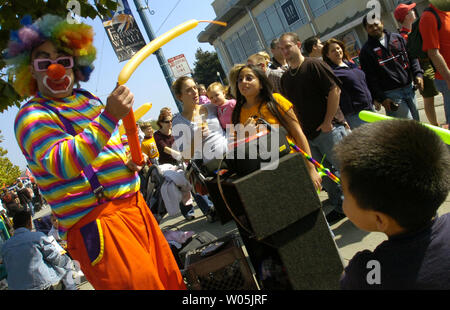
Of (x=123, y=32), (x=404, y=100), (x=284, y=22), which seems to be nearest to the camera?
(x=404, y=100)

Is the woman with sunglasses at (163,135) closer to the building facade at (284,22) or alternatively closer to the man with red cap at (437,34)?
the man with red cap at (437,34)

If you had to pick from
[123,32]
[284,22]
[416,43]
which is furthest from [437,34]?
[284,22]

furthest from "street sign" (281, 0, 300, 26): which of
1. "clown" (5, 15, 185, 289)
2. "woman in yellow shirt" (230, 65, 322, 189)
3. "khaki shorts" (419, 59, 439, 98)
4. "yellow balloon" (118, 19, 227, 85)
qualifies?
"clown" (5, 15, 185, 289)

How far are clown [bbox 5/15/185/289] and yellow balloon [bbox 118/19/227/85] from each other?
0.14m

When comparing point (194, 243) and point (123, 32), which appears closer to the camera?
point (194, 243)

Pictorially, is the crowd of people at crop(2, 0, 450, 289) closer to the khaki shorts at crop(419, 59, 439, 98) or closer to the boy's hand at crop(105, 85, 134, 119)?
the boy's hand at crop(105, 85, 134, 119)

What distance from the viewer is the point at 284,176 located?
2.24m

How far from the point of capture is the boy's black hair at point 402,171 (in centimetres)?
115

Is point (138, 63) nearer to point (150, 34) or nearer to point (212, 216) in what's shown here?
point (212, 216)

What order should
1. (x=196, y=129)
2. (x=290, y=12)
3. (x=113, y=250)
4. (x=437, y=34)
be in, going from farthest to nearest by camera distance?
(x=290, y=12) → (x=437, y=34) → (x=196, y=129) → (x=113, y=250)

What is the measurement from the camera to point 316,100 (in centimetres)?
375

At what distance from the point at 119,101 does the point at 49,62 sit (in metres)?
0.54

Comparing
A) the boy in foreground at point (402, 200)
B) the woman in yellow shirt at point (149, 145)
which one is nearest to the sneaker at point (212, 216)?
the woman in yellow shirt at point (149, 145)
